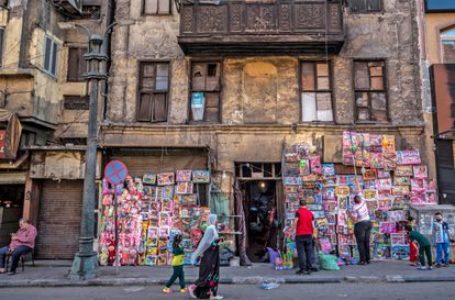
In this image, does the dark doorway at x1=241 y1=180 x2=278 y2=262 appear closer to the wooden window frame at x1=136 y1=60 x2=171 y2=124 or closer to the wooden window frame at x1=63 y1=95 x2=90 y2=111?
the wooden window frame at x1=136 y1=60 x2=171 y2=124

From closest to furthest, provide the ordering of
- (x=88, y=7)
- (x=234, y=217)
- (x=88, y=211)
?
1. (x=88, y=211)
2. (x=234, y=217)
3. (x=88, y=7)

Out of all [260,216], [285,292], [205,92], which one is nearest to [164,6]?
[205,92]

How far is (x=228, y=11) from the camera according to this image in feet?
41.7

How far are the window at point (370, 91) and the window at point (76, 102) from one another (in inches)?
386

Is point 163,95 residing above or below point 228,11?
below

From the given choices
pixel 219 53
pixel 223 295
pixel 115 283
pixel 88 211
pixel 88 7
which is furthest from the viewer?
pixel 88 7

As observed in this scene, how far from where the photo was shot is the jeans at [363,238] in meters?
11.3

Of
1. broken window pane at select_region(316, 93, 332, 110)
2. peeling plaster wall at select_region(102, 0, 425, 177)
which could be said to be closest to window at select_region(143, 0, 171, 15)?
peeling plaster wall at select_region(102, 0, 425, 177)

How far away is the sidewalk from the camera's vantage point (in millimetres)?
9289

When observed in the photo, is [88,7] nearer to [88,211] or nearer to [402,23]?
[88,211]

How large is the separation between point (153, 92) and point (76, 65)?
321 cm

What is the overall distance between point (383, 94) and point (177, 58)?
7444mm

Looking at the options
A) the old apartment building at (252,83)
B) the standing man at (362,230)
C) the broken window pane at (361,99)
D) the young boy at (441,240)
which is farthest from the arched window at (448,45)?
the standing man at (362,230)

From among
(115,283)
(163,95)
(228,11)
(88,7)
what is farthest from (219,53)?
(115,283)
